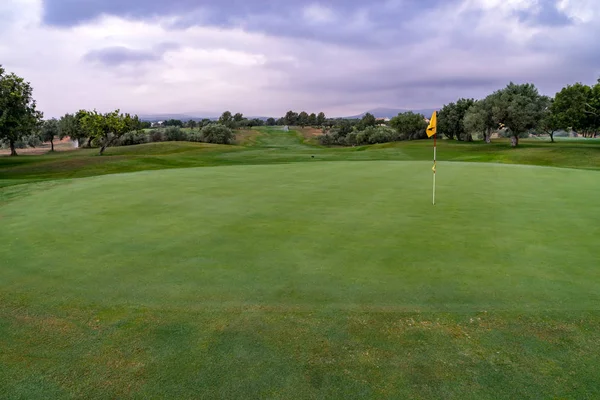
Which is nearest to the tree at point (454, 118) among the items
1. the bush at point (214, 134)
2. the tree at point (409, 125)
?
the tree at point (409, 125)

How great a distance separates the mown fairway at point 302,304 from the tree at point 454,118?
61.1 meters

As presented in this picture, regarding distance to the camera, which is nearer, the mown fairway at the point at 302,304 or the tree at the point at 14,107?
the mown fairway at the point at 302,304

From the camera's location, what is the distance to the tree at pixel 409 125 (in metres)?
75.6

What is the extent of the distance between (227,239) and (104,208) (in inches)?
191

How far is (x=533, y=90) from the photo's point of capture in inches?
1908

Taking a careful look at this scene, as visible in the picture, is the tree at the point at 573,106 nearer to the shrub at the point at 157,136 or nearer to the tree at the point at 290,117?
the shrub at the point at 157,136

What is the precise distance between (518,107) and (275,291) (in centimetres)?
4962

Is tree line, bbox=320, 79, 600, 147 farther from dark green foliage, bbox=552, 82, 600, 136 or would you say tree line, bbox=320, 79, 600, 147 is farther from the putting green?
the putting green

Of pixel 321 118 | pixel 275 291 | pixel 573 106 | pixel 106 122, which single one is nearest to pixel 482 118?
pixel 573 106

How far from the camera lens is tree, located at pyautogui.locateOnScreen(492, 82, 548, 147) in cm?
4538

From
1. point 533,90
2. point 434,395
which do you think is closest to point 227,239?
point 434,395

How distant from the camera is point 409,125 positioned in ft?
248

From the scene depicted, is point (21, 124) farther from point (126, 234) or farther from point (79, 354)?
point (79, 354)

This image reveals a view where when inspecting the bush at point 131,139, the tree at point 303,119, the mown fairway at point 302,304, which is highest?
the tree at point 303,119
